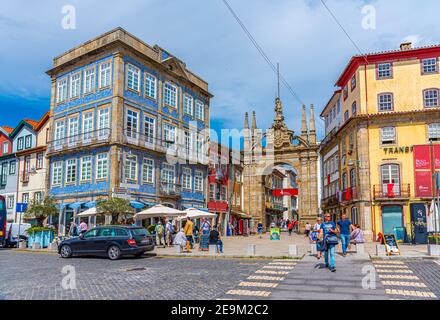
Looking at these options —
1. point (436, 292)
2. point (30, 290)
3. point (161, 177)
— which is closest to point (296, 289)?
point (436, 292)

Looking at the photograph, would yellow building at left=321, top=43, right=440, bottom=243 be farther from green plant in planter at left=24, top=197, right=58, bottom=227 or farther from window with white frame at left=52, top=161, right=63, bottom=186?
window with white frame at left=52, top=161, right=63, bottom=186

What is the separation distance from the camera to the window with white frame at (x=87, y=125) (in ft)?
94.6

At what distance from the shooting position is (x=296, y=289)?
944 cm

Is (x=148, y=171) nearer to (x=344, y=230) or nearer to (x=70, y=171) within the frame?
(x=70, y=171)

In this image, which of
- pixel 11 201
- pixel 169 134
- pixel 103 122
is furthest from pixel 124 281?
pixel 11 201

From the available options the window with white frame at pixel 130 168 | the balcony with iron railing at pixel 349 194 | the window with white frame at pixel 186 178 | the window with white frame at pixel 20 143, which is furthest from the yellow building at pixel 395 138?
the window with white frame at pixel 20 143

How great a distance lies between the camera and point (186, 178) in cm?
3384

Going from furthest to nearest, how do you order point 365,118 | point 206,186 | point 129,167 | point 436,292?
point 206,186 < point 365,118 < point 129,167 < point 436,292

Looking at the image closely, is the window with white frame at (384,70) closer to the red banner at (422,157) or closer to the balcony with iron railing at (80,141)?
the red banner at (422,157)

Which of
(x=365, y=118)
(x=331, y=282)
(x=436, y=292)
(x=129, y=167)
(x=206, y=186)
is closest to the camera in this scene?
(x=436, y=292)

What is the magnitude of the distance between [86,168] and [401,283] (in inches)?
916

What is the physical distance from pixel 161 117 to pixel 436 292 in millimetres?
25471

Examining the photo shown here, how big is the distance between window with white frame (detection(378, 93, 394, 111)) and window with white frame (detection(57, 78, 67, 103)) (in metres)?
24.3

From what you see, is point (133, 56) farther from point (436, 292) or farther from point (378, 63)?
point (436, 292)
